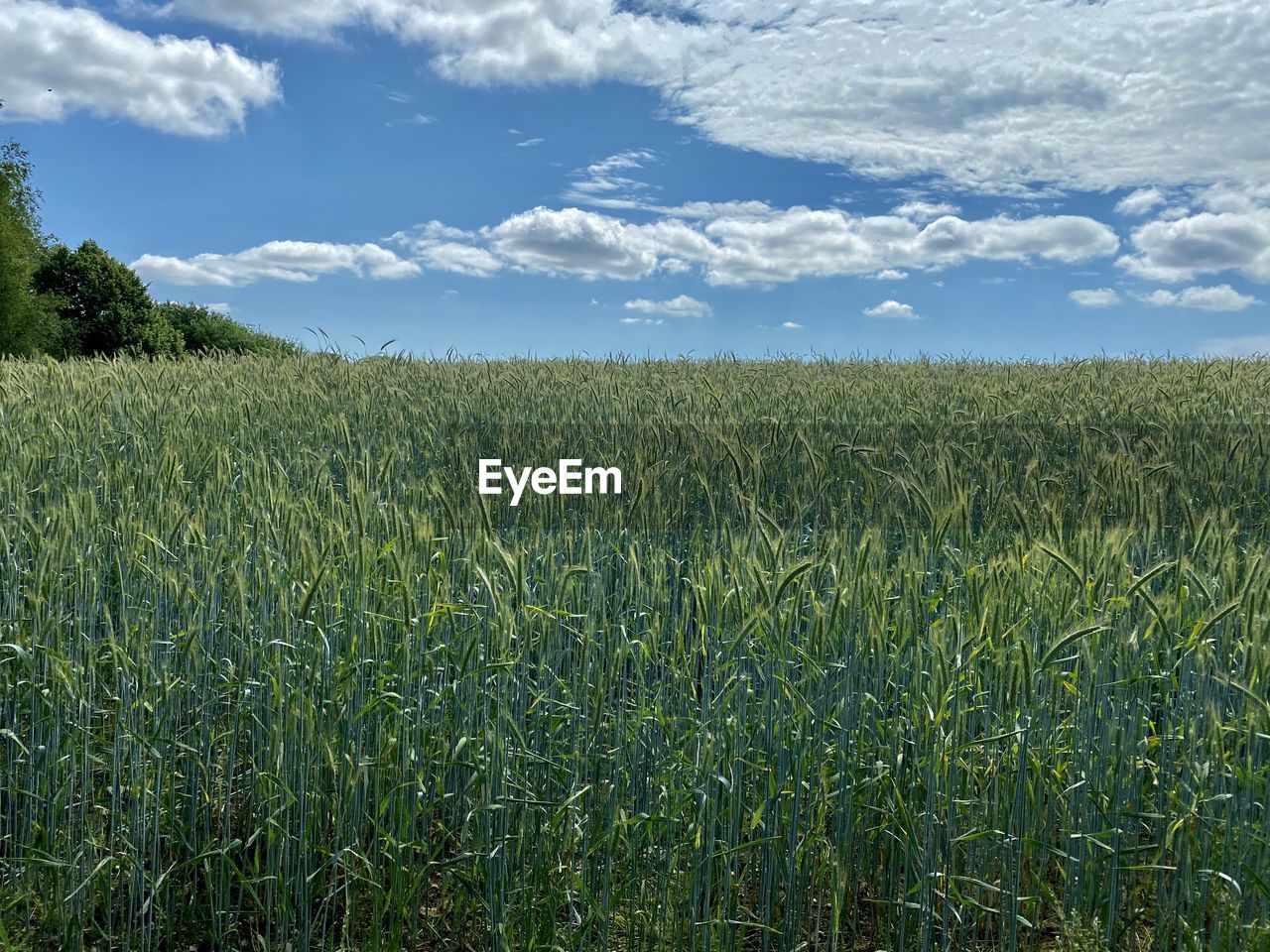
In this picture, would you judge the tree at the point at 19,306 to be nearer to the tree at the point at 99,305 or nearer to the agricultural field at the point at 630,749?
the tree at the point at 99,305

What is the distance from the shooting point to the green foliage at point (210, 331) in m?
25.1

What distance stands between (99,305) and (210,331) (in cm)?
334

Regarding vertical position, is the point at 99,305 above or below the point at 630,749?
above

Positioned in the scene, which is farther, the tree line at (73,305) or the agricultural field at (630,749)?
the tree line at (73,305)

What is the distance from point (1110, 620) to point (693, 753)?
94cm

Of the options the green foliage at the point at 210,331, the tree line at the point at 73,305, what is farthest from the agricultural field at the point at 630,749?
the green foliage at the point at 210,331

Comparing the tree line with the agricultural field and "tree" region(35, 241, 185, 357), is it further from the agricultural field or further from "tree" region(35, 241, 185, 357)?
the agricultural field

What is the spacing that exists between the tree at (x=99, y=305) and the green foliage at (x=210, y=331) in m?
2.63

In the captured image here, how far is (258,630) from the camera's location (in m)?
2.41

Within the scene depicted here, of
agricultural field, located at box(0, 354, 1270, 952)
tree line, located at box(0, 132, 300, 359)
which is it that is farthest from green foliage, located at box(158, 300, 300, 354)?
agricultural field, located at box(0, 354, 1270, 952)

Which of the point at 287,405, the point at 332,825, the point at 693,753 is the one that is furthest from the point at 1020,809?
the point at 287,405

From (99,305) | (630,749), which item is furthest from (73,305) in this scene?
(630,749)

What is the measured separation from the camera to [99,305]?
72.2 feet

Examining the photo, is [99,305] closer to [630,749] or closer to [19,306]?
[19,306]
